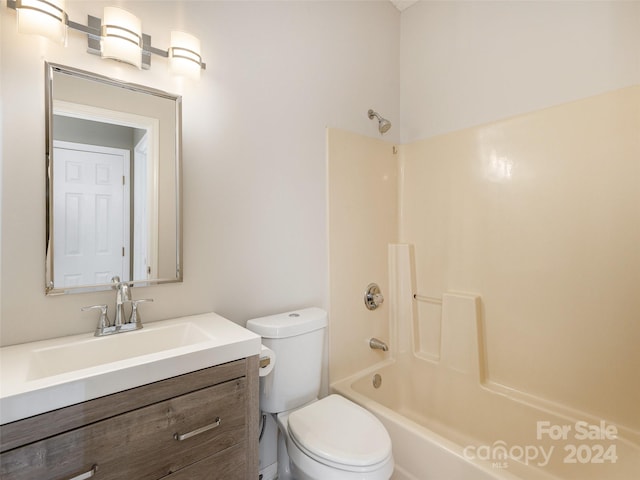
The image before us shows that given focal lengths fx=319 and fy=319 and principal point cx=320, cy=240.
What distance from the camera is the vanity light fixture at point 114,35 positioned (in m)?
0.99

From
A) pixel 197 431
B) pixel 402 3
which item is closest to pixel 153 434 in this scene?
pixel 197 431

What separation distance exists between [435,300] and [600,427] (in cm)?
92

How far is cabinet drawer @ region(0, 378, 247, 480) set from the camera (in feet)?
2.42

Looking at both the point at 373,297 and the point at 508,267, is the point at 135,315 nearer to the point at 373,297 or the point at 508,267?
the point at 373,297

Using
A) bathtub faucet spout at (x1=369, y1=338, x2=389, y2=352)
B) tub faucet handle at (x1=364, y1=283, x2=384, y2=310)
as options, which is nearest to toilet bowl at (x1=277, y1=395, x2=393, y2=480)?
bathtub faucet spout at (x1=369, y1=338, x2=389, y2=352)

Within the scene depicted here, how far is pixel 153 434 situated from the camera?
885mm

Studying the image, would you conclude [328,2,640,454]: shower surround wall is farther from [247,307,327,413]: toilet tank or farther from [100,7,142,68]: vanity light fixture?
[100,7,142,68]: vanity light fixture

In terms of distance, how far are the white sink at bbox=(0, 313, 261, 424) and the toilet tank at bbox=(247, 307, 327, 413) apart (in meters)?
0.24

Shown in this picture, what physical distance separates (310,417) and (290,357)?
0.85 feet

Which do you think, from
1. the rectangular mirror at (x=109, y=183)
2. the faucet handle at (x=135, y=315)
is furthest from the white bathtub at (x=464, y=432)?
the rectangular mirror at (x=109, y=183)

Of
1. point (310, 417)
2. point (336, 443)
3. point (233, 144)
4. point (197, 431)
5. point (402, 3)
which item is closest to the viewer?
point (197, 431)

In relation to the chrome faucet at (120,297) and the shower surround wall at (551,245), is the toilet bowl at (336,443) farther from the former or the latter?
the shower surround wall at (551,245)

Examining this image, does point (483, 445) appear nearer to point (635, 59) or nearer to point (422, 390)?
point (422, 390)

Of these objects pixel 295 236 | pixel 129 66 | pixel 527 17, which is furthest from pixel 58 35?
pixel 527 17
